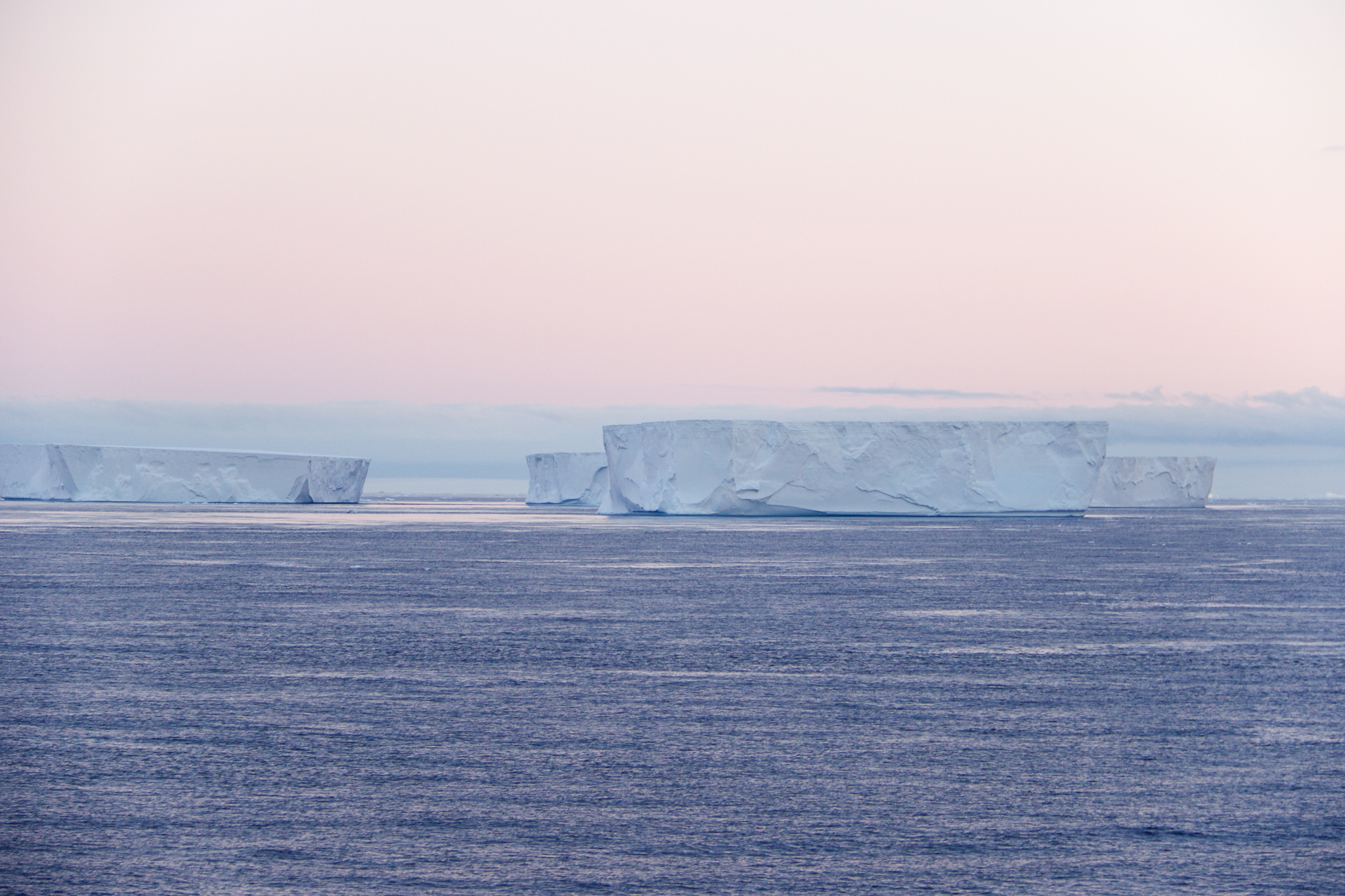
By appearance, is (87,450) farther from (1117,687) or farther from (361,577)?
(1117,687)

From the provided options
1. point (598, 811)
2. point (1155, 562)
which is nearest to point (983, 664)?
point (598, 811)

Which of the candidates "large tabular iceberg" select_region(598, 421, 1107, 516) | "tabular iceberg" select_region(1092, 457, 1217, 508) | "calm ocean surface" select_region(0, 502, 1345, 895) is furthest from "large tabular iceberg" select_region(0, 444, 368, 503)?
"calm ocean surface" select_region(0, 502, 1345, 895)

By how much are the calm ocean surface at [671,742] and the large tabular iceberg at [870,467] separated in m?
18.9

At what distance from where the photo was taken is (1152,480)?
5275 cm

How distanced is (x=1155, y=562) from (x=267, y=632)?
509 inches

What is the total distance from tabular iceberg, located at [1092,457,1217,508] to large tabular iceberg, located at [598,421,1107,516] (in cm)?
1988

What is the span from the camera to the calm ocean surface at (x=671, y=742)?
353 centimetres

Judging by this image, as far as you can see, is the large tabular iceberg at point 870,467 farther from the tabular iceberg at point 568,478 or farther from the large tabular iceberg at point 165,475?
the large tabular iceberg at point 165,475

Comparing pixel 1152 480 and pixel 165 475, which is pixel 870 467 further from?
pixel 165 475

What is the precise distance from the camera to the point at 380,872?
3.44m

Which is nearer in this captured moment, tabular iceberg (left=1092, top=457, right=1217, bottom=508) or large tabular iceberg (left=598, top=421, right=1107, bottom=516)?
large tabular iceberg (left=598, top=421, right=1107, bottom=516)

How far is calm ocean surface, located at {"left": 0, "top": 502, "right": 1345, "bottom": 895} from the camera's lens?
3531 millimetres

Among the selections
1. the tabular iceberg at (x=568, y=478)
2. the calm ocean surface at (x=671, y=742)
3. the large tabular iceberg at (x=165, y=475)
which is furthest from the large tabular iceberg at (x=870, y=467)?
the large tabular iceberg at (x=165, y=475)

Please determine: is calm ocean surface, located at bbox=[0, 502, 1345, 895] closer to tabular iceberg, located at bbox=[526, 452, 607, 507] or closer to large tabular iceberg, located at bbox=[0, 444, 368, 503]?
large tabular iceberg, located at bbox=[0, 444, 368, 503]
